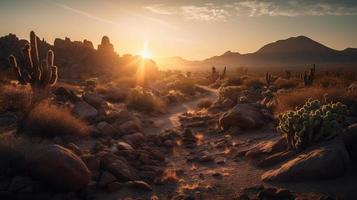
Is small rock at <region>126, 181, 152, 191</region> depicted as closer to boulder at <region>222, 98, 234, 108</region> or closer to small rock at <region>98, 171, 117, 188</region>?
small rock at <region>98, 171, 117, 188</region>

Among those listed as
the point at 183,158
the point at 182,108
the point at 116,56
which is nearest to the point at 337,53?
the point at 116,56

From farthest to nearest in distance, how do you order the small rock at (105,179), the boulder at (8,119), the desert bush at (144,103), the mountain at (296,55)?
1. the mountain at (296,55)
2. the desert bush at (144,103)
3. the boulder at (8,119)
4. the small rock at (105,179)

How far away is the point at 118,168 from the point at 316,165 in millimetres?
4002

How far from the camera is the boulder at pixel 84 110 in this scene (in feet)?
43.1

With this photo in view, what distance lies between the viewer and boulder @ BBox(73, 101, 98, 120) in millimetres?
13141

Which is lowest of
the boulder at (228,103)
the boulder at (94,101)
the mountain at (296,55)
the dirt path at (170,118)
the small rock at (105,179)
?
the dirt path at (170,118)

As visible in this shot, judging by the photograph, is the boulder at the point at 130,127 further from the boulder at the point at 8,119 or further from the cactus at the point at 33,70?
the cactus at the point at 33,70

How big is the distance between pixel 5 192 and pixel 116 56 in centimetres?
5724

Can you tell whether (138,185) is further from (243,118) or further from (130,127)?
(243,118)

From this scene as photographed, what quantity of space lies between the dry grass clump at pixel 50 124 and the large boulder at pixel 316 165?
18.4 feet

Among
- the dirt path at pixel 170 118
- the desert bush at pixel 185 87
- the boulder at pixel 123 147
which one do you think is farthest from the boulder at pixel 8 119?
the desert bush at pixel 185 87

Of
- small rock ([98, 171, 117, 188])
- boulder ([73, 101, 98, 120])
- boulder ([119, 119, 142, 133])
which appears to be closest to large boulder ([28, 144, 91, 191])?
small rock ([98, 171, 117, 188])

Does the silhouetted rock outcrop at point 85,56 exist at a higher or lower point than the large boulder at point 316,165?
higher

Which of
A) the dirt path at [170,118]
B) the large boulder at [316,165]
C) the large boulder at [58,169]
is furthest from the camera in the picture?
the dirt path at [170,118]
